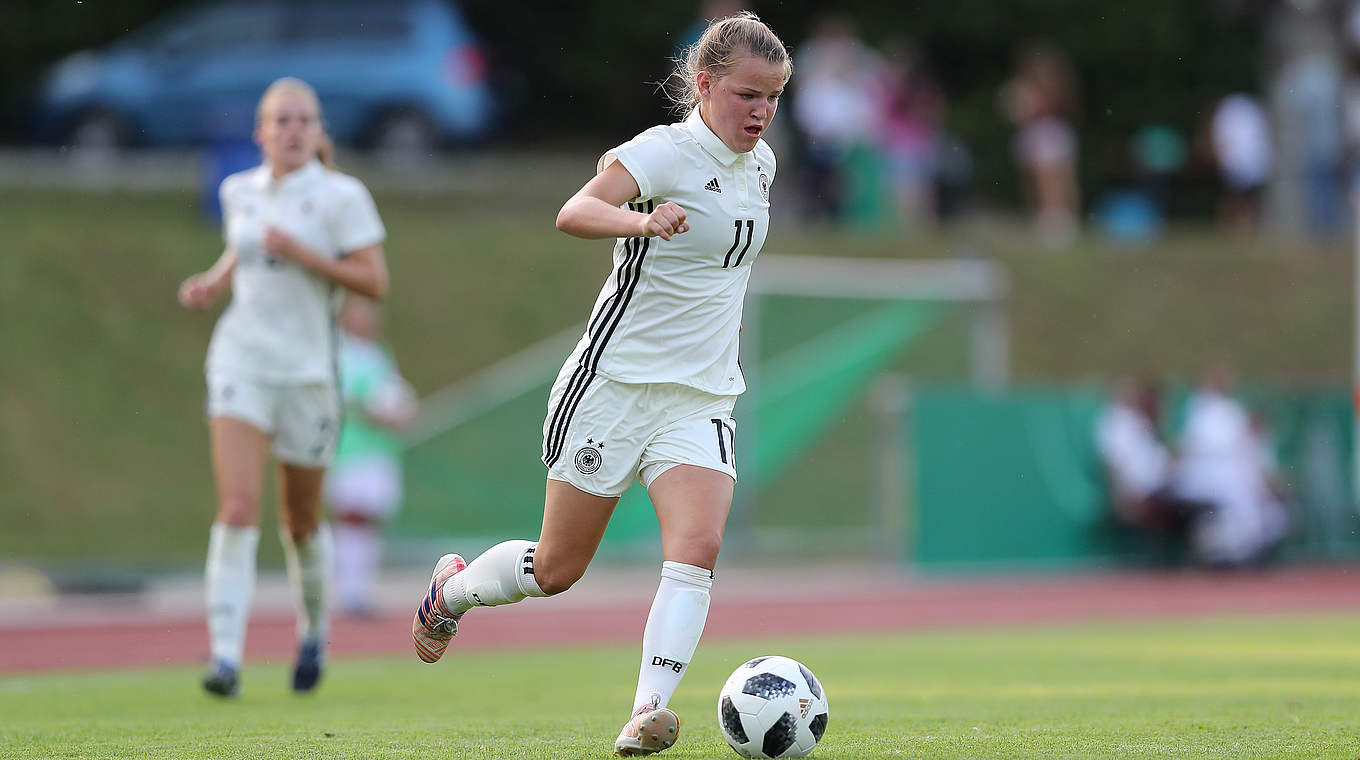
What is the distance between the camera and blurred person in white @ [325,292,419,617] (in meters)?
13.1

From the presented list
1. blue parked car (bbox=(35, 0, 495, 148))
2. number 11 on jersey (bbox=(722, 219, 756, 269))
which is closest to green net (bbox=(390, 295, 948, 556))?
blue parked car (bbox=(35, 0, 495, 148))

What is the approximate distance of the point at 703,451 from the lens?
577 centimetres

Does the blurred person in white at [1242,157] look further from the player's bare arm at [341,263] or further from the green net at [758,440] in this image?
the player's bare arm at [341,263]

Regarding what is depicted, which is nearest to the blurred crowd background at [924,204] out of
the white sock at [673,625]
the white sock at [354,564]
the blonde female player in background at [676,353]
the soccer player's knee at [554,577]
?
the white sock at [354,564]

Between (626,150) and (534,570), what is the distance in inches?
59.1

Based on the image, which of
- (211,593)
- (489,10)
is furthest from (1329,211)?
(211,593)

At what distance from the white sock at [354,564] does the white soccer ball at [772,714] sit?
7.88 metres

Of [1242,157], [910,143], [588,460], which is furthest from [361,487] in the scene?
[1242,157]

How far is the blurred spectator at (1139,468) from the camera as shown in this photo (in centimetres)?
1778

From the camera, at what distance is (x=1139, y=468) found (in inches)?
703

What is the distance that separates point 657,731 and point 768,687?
0.43m

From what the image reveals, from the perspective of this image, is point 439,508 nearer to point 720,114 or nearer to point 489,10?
point 720,114

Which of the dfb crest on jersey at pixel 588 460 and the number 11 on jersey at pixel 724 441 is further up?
the number 11 on jersey at pixel 724 441

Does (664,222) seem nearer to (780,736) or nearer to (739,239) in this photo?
(739,239)
